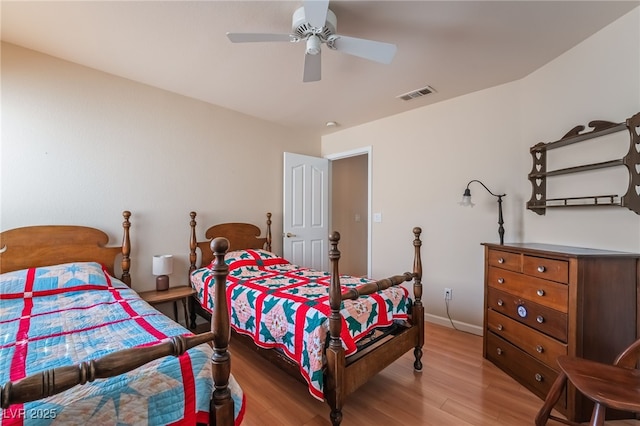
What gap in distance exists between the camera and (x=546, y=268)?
1.87 metres

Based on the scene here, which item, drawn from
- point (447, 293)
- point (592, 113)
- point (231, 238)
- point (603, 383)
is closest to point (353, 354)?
point (603, 383)

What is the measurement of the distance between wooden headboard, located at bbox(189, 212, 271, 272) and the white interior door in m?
0.33

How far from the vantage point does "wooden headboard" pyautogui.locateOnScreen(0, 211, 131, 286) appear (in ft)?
7.05

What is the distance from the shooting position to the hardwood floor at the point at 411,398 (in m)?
1.72

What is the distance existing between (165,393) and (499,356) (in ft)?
7.81

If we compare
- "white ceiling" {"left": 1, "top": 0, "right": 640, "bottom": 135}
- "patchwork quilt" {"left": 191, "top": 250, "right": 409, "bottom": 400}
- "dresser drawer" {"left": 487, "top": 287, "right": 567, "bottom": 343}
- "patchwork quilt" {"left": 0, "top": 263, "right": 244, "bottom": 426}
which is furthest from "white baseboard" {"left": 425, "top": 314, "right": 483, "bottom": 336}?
"patchwork quilt" {"left": 0, "top": 263, "right": 244, "bottom": 426}

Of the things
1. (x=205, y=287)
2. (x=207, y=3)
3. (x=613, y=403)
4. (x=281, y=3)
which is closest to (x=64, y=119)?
(x=207, y=3)

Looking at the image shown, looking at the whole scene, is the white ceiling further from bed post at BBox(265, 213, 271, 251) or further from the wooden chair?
the wooden chair

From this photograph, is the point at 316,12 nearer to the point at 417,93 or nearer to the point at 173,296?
the point at 417,93

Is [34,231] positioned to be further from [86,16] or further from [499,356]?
[499,356]

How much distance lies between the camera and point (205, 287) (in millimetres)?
2691

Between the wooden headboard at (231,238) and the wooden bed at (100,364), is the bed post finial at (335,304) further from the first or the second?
the wooden headboard at (231,238)

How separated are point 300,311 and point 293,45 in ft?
6.25

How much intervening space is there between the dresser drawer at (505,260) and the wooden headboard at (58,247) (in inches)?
126
